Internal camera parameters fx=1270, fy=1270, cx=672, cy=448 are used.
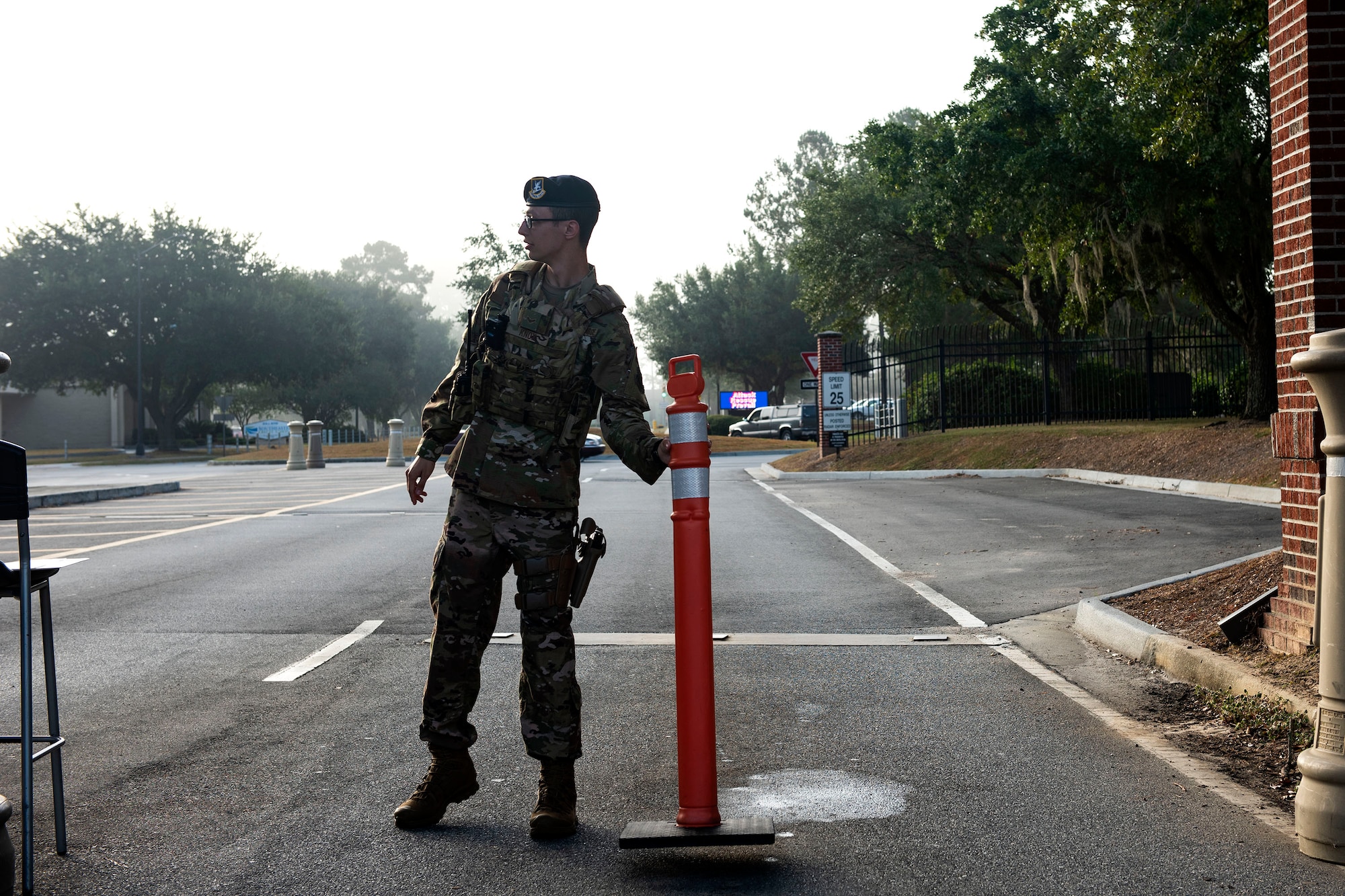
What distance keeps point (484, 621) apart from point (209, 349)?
55916mm

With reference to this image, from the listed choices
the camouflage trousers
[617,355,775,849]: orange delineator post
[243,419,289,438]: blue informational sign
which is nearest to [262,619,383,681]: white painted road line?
the camouflage trousers

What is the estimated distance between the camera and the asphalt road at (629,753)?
342 cm

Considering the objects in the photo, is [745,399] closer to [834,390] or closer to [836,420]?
[834,390]

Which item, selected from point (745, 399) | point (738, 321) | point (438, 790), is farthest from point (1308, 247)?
point (745, 399)

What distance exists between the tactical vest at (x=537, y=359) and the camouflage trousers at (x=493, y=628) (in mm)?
294

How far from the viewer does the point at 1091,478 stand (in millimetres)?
20219

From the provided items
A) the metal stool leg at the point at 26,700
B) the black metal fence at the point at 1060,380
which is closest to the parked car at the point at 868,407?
the black metal fence at the point at 1060,380

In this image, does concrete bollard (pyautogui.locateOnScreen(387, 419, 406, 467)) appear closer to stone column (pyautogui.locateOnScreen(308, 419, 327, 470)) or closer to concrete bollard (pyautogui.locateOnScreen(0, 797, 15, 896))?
stone column (pyautogui.locateOnScreen(308, 419, 327, 470))

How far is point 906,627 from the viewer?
7484 mm

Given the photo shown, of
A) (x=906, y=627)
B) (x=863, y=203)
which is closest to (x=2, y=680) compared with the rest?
(x=906, y=627)

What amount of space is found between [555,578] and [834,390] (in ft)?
80.0

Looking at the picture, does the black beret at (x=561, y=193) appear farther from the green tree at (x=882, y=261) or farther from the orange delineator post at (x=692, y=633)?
the green tree at (x=882, y=261)

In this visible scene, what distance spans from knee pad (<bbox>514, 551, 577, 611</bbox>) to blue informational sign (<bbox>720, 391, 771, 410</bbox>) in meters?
64.9

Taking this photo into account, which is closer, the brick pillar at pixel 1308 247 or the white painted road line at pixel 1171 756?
the white painted road line at pixel 1171 756
